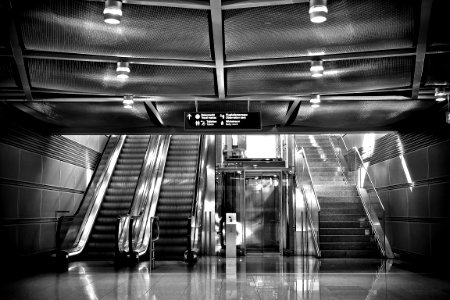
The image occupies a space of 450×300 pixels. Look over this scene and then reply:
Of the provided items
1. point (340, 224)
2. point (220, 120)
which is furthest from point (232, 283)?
point (340, 224)

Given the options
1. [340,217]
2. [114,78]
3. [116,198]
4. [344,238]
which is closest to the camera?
[114,78]

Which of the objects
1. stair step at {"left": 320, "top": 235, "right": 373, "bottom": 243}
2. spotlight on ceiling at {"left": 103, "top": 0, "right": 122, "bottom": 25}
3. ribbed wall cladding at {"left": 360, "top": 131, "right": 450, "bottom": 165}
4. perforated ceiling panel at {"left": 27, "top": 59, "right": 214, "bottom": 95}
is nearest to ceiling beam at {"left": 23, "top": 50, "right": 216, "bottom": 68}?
perforated ceiling panel at {"left": 27, "top": 59, "right": 214, "bottom": 95}

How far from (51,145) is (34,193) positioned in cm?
141

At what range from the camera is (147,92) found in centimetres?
835

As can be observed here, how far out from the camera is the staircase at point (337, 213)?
41.6 feet

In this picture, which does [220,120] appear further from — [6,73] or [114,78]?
[6,73]

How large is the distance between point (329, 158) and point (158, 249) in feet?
23.2

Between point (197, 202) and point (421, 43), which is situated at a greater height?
point (421, 43)

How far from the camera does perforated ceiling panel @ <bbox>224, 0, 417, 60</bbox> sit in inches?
217

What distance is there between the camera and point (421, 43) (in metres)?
6.19

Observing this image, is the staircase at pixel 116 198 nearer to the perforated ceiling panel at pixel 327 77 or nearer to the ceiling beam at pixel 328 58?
the perforated ceiling panel at pixel 327 77

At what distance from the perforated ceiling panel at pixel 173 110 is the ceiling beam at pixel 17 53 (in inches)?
95.6

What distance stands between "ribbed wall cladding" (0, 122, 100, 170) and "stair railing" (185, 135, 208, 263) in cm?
305

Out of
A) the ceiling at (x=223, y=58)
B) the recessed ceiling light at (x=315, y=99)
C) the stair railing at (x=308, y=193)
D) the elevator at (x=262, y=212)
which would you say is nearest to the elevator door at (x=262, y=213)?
the elevator at (x=262, y=212)
